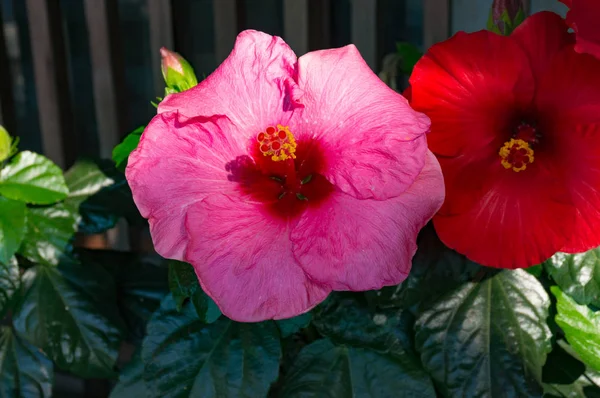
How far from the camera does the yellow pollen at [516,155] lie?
25.9 inches

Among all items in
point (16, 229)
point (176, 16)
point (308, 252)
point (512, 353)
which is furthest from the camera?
point (176, 16)

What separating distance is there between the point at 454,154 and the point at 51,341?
0.73 meters

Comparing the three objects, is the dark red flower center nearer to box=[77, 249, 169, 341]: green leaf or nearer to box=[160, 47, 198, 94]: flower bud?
box=[160, 47, 198, 94]: flower bud

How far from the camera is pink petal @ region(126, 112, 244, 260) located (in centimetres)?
59

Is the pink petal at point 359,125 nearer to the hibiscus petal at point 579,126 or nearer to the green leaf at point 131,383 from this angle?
the hibiscus petal at point 579,126

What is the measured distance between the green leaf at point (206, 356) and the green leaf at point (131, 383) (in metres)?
0.13

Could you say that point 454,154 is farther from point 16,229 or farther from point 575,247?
point 16,229

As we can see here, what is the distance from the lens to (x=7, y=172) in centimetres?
103

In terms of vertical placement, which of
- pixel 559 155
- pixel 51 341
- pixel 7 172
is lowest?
pixel 51 341

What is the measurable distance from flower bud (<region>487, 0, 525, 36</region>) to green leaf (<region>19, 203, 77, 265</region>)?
0.71 metres

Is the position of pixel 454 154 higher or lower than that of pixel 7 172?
higher

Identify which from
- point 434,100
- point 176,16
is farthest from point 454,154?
point 176,16

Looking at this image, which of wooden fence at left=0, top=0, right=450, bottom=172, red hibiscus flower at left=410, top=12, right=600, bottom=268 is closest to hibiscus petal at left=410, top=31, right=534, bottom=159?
red hibiscus flower at left=410, top=12, right=600, bottom=268

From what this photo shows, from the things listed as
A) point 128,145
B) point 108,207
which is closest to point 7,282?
point 108,207
